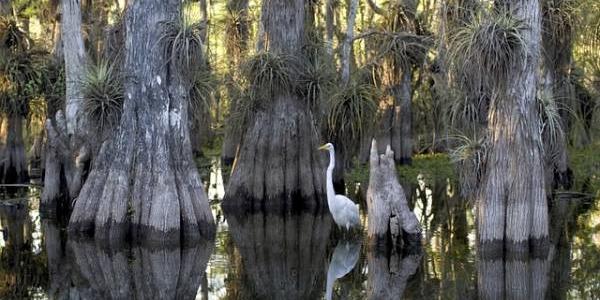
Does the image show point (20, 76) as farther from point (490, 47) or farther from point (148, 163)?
point (490, 47)

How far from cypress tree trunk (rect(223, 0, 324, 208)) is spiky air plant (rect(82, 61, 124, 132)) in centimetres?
357

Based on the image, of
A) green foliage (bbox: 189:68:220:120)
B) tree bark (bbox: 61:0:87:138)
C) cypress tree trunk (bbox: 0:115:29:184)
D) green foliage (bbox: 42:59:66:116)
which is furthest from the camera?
cypress tree trunk (bbox: 0:115:29:184)

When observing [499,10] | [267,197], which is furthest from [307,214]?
[499,10]

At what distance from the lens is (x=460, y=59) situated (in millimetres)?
15703

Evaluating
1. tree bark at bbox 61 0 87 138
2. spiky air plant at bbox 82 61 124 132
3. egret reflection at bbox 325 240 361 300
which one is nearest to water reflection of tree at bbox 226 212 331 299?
egret reflection at bbox 325 240 361 300

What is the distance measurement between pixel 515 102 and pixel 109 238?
6637 millimetres

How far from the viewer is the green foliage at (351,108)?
2281 cm

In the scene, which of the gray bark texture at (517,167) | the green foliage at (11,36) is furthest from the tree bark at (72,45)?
the gray bark texture at (517,167)

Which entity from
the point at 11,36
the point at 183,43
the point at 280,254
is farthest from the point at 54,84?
the point at 280,254

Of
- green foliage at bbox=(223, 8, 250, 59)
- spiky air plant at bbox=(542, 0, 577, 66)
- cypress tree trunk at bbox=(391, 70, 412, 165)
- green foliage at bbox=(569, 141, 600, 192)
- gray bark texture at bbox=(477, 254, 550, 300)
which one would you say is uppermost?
green foliage at bbox=(223, 8, 250, 59)

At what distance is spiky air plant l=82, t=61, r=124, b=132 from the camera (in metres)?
18.4

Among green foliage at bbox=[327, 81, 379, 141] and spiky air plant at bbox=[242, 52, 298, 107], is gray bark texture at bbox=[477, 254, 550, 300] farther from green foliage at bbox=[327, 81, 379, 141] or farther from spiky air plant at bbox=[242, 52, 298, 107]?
green foliage at bbox=[327, 81, 379, 141]

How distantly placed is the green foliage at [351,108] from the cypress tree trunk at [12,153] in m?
7.93

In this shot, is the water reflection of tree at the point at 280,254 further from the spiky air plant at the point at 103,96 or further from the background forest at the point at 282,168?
the spiky air plant at the point at 103,96
